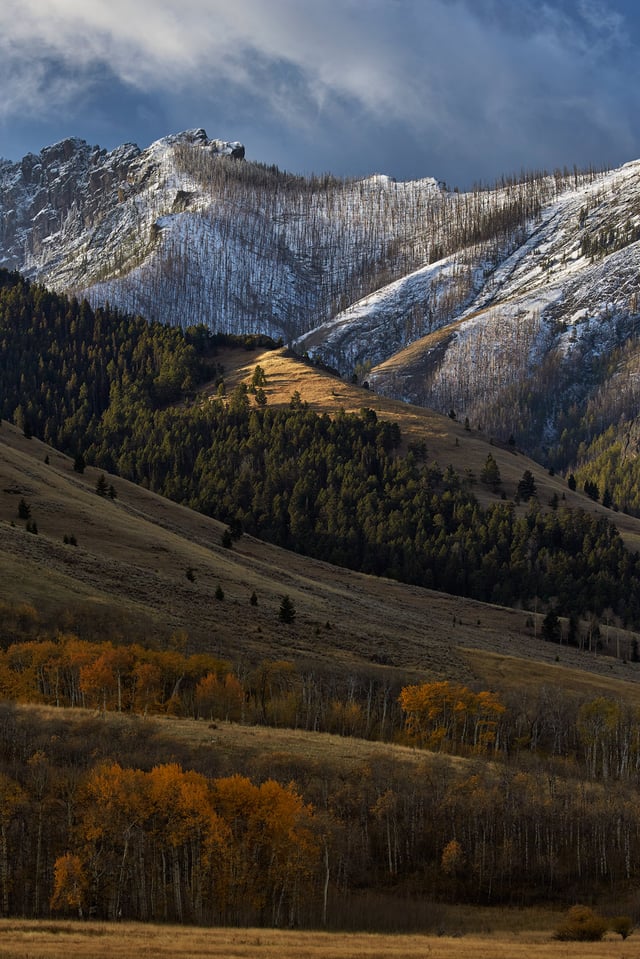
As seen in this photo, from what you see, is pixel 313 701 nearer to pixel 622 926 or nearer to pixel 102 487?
pixel 622 926

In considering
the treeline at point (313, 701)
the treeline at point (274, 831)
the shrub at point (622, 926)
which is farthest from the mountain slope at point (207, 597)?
the shrub at point (622, 926)

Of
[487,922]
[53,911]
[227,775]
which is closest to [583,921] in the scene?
[487,922]

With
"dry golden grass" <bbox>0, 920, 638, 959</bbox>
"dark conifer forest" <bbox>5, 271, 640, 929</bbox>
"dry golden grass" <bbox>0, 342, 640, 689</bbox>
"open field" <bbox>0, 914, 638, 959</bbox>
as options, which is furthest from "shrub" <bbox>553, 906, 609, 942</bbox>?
"dry golden grass" <bbox>0, 342, 640, 689</bbox>

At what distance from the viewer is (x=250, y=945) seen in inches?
1799

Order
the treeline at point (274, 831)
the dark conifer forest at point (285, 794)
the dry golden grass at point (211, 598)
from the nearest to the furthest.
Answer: the treeline at point (274, 831)
the dark conifer forest at point (285, 794)
the dry golden grass at point (211, 598)

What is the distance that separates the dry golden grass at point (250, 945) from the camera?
4069 cm

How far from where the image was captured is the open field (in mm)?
40656

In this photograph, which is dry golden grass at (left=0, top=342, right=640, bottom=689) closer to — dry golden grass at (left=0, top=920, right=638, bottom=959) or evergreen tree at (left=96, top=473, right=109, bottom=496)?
evergreen tree at (left=96, top=473, right=109, bottom=496)

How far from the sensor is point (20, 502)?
137 meters

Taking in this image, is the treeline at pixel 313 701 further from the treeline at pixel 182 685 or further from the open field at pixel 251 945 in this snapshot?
the open field at pixel 251 945

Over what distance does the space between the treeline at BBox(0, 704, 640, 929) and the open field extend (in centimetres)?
774

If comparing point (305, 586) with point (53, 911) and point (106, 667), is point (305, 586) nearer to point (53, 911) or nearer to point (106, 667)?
point (106, 667)

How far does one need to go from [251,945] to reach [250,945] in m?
0.05

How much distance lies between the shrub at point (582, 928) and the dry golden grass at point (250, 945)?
39.3 inches
